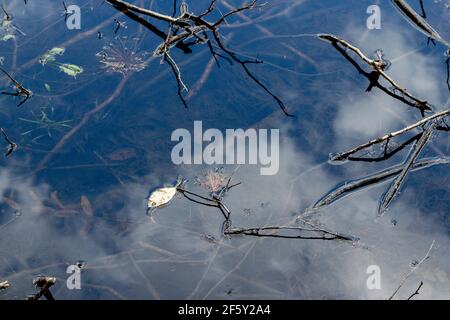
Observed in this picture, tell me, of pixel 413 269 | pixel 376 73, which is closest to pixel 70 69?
pixel 376 73

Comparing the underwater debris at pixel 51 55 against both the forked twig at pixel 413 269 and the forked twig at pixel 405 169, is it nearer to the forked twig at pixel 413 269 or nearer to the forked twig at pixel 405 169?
the forked twig at pixel 405 169

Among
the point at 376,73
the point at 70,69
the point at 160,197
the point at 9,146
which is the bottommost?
the point at 160,197

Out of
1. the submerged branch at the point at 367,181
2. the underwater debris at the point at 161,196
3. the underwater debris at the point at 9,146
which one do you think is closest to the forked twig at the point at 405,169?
the submerged branch at the point at 367,181

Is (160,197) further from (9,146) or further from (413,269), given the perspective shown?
(413,269)

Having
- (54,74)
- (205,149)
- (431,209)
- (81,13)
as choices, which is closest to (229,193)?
(205,149)

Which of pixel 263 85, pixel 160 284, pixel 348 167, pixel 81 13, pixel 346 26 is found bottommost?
pixel 160 284
